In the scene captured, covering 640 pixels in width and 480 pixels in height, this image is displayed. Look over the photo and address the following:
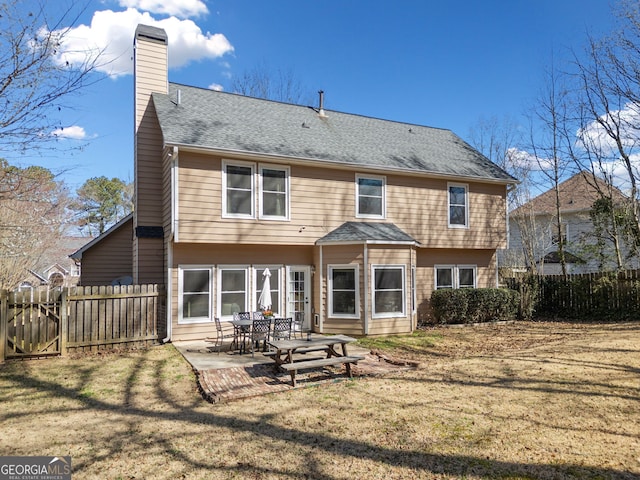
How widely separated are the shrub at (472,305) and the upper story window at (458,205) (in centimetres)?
268

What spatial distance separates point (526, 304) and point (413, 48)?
12.8 m

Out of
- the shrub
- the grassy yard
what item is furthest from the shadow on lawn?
the shrub

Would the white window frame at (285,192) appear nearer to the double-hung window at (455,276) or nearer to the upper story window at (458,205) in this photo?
the double-hung window at (455,276)

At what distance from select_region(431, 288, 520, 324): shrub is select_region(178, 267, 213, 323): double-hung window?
26.8ft

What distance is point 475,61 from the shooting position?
59.7 ft

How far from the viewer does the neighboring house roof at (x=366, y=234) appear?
12.4 metres

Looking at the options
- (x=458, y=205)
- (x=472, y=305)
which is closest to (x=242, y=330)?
(x=472, y=305)

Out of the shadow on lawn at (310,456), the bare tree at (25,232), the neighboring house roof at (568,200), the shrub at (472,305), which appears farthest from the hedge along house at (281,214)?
the neighboring house roof at (568,200)

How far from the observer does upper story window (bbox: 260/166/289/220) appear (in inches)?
485

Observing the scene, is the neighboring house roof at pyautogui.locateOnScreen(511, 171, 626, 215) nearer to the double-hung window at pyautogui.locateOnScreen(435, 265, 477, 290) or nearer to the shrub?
the double-hung window at pyautogui.locateOnScreen(435, 265, 477, 290)

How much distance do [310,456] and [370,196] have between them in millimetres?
10731

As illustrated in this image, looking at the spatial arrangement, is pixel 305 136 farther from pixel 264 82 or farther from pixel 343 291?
pixel 264 82

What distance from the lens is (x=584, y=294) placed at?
16.0m

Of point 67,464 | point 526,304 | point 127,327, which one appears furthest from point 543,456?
point 526,304
